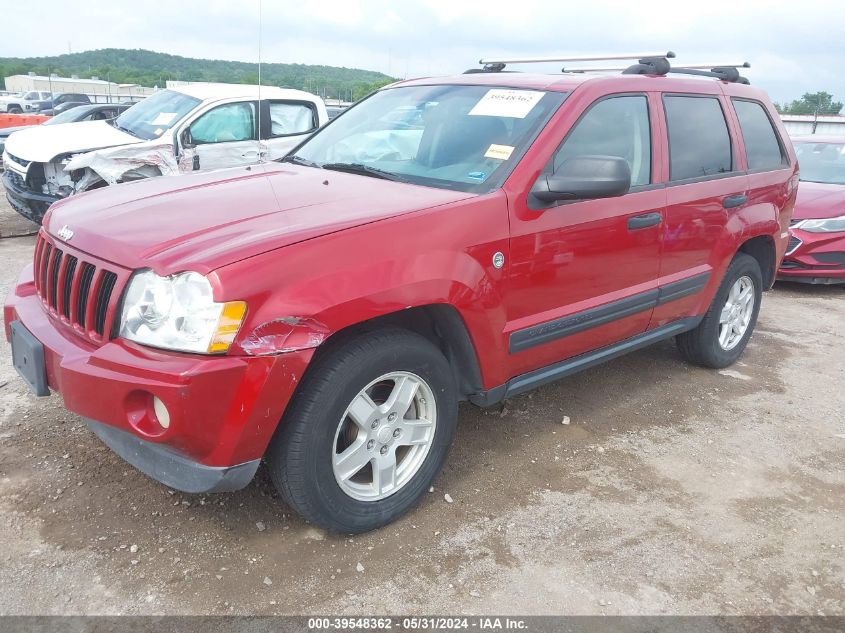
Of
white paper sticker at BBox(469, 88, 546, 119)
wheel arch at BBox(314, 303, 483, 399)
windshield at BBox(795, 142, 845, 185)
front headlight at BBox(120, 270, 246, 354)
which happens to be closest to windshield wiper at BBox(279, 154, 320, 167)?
white paper sticker at BBox(469, 88, 546, 119)

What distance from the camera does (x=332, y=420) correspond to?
2432 millimetres

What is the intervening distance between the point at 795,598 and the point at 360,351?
175 centimetres

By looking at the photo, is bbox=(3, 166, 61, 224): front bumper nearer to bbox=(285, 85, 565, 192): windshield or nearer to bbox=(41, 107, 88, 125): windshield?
bbox=(41, 107, 88, 125): windshield

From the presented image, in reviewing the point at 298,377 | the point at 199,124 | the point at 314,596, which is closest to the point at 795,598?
the point at 314,596

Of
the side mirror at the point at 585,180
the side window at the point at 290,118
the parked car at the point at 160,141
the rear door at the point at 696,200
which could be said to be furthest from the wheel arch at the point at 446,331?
the side window at the point at 290,118

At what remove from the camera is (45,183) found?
24.5ft

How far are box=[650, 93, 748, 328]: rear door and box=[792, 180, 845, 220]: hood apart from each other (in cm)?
330

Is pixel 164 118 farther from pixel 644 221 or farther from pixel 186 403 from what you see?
pixel 186 403

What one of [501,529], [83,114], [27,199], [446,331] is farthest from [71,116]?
[501,529]

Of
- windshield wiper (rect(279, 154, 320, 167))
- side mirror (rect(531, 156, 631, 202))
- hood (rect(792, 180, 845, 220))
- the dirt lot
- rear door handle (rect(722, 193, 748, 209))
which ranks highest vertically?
side mirror (rect(531, 156, 631, 202))

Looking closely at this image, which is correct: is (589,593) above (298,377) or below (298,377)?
below

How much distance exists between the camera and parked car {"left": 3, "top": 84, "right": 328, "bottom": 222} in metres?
7.26

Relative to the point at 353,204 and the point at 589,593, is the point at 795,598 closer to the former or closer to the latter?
the point at 589,593

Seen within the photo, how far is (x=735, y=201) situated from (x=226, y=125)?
5.79 metres
